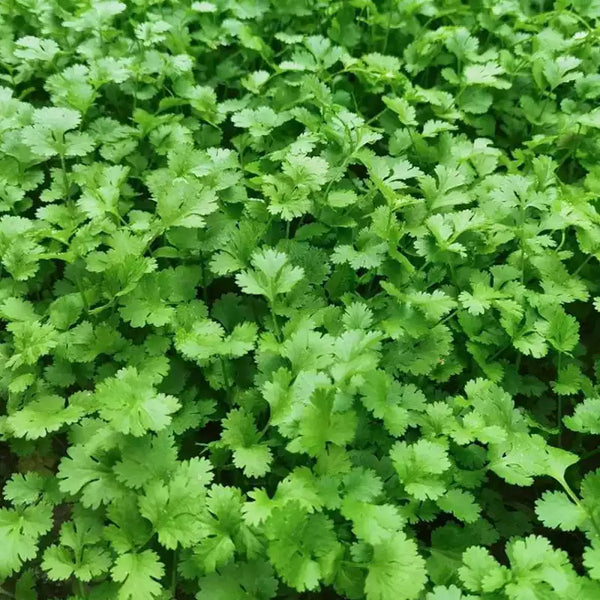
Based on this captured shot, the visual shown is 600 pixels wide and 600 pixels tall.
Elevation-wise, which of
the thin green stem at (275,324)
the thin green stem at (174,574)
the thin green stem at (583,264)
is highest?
the thin green stem at (583,264)

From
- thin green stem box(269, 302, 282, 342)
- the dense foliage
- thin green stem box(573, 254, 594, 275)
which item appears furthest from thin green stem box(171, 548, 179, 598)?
thin green stem box(573, 254, 594, 275)

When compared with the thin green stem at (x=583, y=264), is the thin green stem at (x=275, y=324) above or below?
below

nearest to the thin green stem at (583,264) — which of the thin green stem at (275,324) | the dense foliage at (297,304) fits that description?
the dense foliage at (297,304)

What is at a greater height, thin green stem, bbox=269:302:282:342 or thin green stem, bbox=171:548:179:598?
thin green stem, bbox=269:302:282:342

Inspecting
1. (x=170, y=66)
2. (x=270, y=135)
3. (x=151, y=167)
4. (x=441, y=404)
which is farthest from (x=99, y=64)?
(x=441, y=404)

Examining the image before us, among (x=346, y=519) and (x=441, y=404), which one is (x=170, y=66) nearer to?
(x=441, y=404)

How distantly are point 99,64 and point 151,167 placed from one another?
0.38 meters

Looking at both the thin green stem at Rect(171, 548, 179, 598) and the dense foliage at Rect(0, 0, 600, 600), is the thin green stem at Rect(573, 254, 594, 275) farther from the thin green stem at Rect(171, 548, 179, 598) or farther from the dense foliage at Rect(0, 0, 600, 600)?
the thin green stem at Rect(171, 548, 179, 598)

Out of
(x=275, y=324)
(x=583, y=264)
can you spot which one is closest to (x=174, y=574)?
(x=275, y=324)

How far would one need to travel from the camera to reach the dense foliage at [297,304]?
1305 millimetres

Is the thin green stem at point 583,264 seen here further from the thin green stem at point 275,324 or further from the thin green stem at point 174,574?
the thin green stem at point 174,574

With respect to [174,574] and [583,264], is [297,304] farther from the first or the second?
[583,264]

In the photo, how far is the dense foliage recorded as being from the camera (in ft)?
4.28

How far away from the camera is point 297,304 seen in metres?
1.62
